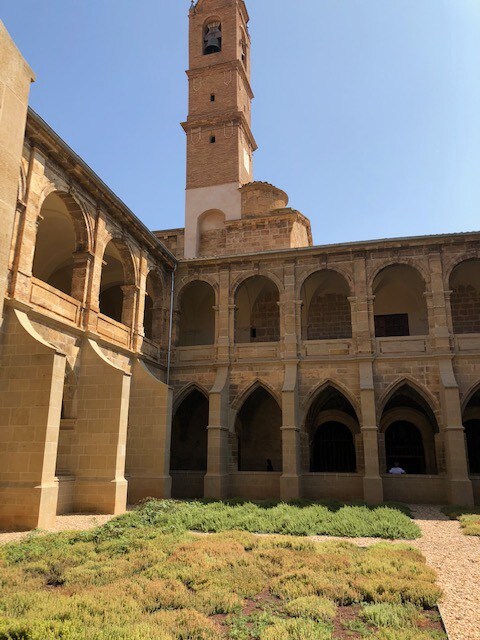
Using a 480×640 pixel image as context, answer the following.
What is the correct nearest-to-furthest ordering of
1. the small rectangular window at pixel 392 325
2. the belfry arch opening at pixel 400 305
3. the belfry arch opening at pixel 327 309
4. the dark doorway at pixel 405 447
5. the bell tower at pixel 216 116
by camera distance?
the dark doorway at pixel 405 447 → the belfry arch opening at pixel 400 305 → the small rectangular window at pixel 392 325 → the belfry arch opening at pixel 327 309 → the bell tower at pixel 216 116

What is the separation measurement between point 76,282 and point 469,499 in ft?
43.0

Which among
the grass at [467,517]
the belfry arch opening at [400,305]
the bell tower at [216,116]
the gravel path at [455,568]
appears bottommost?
the gravel path at [455,568]

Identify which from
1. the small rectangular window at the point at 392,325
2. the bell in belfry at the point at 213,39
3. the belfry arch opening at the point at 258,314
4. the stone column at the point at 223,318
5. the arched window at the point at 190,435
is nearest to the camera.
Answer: the stone column at the point at 223,318

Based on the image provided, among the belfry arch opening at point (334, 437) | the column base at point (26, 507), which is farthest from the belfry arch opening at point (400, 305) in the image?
the column base at point (26, 507)

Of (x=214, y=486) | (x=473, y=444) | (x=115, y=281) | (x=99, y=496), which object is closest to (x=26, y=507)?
(x=99, y=496)

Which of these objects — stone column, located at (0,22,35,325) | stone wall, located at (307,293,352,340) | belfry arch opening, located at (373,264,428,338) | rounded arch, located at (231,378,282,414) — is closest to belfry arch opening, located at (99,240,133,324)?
rounded arch, located at (231,378,282,414)

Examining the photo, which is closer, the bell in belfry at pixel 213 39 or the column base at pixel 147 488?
the column base at pixel 147 488

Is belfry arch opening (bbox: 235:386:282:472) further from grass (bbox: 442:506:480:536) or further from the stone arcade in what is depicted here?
grass (bbox: 442:506:480:536)

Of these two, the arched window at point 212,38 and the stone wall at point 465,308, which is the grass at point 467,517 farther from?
the arched window at point 212,38

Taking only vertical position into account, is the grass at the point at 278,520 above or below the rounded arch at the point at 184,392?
below

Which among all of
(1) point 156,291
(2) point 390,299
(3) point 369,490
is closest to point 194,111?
(1) point 156,291

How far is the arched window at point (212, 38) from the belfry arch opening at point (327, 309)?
15463 mm

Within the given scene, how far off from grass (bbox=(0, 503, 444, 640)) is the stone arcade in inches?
142

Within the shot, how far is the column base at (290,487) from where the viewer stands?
16531 mm
